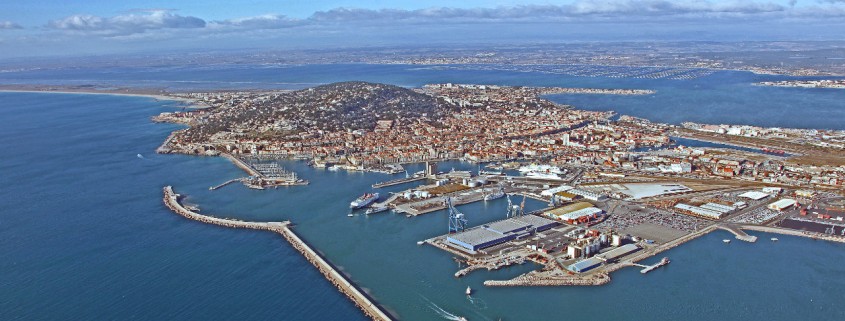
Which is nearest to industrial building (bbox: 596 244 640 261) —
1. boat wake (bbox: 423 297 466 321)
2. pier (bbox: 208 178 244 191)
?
boat wake (bbox: 423 297 466 321)

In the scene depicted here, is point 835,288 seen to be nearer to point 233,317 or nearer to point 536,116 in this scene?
point 233,317

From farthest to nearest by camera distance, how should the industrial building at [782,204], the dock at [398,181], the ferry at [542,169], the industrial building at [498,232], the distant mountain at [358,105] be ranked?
1. the distant mountain at [358,105]
2. the ferry at [542,169]
3. the dock at [398,181]
4. the industrial building at [782,204]
5. the industrial building at [498,232]

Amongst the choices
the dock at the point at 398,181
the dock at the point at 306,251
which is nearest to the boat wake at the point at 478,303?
the dock at the point at 306,251

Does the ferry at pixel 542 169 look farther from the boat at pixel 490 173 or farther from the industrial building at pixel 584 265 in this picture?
the industrial building at pixel 584 265

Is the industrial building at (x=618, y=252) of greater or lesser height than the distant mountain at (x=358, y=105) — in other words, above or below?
below

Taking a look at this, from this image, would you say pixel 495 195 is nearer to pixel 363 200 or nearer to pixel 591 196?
pixel 591 196

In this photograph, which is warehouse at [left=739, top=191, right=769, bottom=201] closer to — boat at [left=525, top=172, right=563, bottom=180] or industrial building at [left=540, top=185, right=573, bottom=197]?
industrial building at [left=540, top=185, right=573, bottom=197]

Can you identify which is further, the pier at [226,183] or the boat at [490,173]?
the boat at [490,173]
